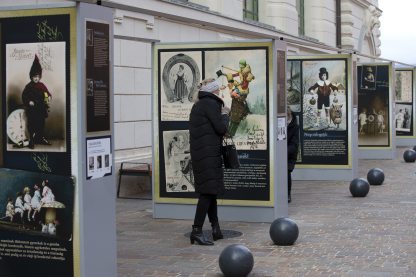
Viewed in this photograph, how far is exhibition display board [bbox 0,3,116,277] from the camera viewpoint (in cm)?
586

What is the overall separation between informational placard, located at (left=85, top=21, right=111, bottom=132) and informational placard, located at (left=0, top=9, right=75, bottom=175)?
0.48 feet

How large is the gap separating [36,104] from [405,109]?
70.4 feet

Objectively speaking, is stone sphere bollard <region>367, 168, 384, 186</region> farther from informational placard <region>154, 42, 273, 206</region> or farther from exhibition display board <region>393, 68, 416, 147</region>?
exhibition display board <region>393, 68, 416, 147</region>

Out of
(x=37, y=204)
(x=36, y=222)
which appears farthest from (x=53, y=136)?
(x=36, y=222)

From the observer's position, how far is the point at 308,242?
29.8 ft

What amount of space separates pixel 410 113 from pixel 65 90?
21443 mm

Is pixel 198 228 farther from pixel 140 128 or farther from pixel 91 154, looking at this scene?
pixel 140 128

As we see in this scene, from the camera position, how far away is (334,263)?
310 inches

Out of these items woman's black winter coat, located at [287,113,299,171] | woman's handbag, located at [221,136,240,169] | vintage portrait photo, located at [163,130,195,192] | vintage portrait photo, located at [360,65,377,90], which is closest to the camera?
woman's handbag, located at [221,136,240,169]

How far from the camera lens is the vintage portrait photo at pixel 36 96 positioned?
5.88 m

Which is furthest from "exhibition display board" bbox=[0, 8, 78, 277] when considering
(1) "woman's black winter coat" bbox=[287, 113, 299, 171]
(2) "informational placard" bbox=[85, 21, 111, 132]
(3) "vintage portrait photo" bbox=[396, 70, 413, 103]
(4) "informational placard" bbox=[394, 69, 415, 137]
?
(3) "vintage portrait photo" bbox=[396, 70, 413, 103]

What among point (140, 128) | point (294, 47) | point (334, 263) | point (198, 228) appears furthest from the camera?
point (294, 47)

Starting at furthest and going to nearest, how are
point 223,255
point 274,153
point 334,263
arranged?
point 274,153 < point 334,263 < point 223,255

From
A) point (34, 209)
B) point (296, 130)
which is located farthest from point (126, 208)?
point (34, 209)
